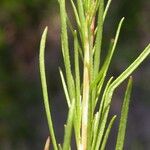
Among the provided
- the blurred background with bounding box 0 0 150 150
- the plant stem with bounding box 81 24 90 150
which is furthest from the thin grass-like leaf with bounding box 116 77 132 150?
the blurred background with bounding box 0 0 150 150

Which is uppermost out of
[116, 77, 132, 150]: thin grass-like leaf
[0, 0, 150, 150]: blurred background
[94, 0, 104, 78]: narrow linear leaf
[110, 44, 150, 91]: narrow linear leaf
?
[0, 0, 150, 150]: blurred background

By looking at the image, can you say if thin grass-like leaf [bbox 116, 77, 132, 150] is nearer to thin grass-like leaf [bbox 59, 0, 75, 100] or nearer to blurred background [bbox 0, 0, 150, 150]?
thin grass-like leaf [bbox 59, 0, 75, 100]

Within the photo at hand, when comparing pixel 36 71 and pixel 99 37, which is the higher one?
pixel 36 71

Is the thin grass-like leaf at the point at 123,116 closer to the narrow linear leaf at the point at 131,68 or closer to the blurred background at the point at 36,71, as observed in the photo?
the narrow linear leaf at the point at 131,68

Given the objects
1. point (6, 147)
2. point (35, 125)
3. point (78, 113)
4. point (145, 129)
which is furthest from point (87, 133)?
point (145, 129)

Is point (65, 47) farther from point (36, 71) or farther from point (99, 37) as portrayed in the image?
point (36, 71)

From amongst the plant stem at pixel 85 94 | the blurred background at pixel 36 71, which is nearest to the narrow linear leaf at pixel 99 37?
the plant stem at pixel 85 94

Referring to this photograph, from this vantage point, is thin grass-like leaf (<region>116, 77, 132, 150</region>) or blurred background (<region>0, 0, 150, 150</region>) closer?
thin grass-like leaf (<region>116, 77, 132, 150</region>)

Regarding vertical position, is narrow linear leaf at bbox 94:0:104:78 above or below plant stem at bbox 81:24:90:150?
above

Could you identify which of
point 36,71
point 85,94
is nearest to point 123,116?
point 85,94
